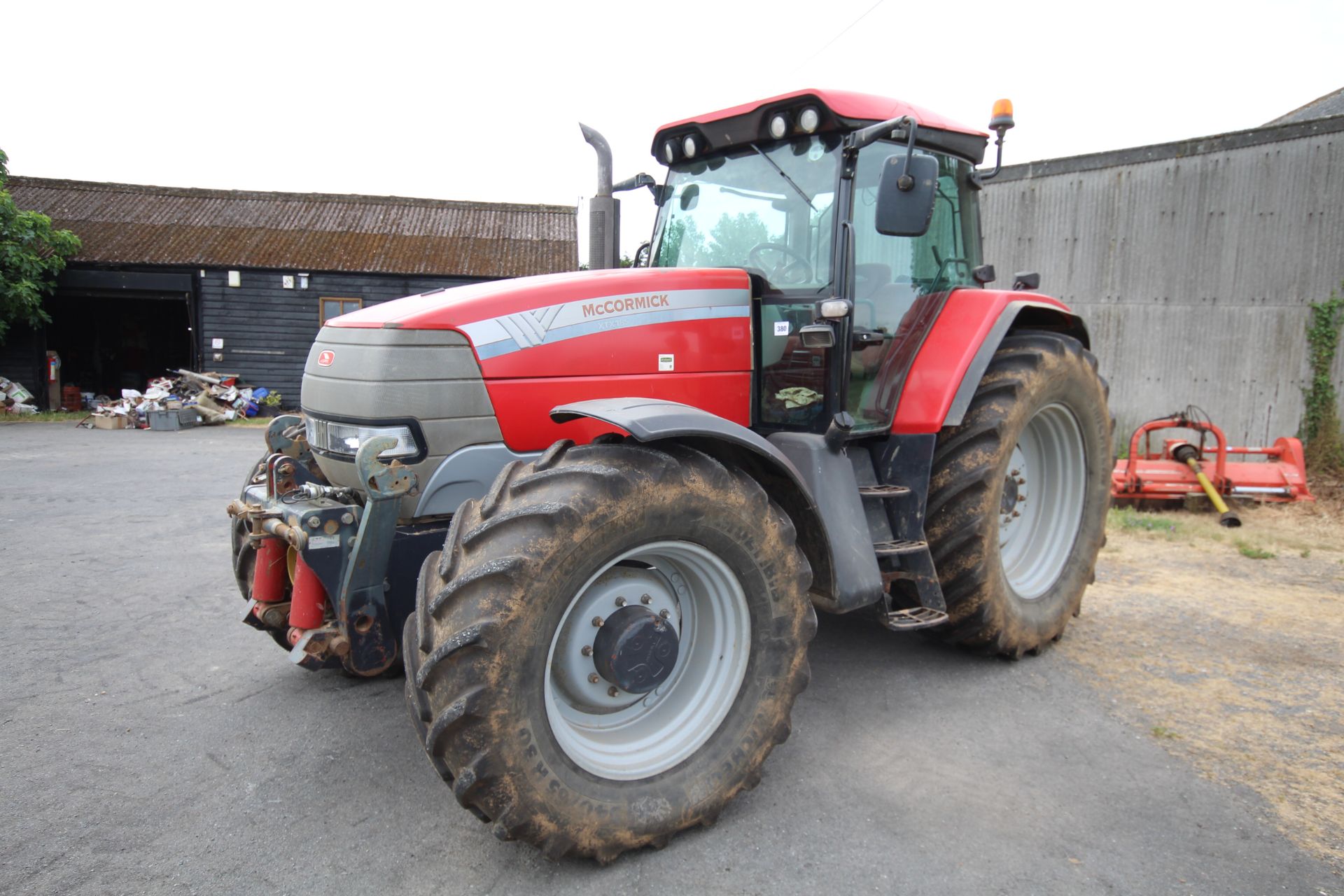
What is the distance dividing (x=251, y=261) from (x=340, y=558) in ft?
62.8

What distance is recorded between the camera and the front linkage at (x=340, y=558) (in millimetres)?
2576

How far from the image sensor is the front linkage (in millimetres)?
2576

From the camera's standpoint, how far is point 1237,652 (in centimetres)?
414

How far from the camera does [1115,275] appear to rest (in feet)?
31.5

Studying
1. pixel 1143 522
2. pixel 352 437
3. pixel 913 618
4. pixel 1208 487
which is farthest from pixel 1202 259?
pixel 352 437

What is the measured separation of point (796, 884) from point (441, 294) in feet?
7.39

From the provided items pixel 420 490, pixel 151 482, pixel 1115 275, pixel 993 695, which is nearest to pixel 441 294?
pixel 420 490

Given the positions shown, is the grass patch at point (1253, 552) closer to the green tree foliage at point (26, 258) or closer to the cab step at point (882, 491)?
the cab step at point (882, 491)

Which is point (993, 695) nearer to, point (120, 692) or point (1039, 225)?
point (120, 692)

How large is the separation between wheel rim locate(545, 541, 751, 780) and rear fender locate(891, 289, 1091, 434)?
4.39ft

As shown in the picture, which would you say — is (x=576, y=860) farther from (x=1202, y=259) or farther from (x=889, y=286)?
(x=1202, y=259)

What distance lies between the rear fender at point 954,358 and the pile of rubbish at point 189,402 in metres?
15.8

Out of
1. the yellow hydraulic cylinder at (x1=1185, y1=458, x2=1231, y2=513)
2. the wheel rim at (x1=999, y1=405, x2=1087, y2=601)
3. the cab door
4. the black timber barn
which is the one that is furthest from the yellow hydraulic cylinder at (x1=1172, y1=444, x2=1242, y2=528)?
the black timber barn

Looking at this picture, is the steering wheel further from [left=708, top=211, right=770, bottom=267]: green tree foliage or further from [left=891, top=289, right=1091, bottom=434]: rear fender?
[left=891, top=289, right=1091, bottom=434]: rear fender
